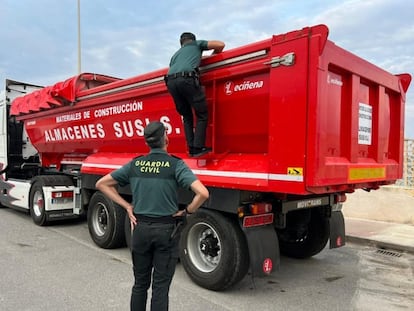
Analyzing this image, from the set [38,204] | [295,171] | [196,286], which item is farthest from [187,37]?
[38,204]

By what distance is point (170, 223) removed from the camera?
3232mm

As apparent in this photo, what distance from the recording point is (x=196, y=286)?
4.95m

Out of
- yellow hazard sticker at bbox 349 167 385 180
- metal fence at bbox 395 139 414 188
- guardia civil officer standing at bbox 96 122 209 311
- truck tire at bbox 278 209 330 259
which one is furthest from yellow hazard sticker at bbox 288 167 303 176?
metal fence at bbox 395 139 414 188

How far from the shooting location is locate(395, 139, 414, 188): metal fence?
32.1 ft

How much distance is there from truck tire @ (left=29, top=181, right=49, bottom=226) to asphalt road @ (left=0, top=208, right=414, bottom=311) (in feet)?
4.34

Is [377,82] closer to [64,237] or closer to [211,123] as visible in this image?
[211,123]

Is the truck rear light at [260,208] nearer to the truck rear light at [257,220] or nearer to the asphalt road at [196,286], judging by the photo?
the truck rear light at [257,220]

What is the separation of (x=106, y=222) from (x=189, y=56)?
336cm

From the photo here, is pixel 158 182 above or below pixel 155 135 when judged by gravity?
below

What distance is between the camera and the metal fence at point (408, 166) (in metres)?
9.78

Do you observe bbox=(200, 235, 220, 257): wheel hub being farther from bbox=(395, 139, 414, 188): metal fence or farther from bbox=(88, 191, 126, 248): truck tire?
bbox=(395, 139, 414, 188): metal fence

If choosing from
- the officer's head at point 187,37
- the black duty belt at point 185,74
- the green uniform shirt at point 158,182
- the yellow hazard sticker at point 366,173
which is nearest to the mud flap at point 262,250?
the yellow hazard sticker at point 366,173

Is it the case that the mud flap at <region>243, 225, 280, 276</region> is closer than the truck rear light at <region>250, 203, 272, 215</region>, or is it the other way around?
the mud flap at <region>243, 225, 280, 276</region>

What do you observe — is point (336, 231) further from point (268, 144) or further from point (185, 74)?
point (185, 74)
